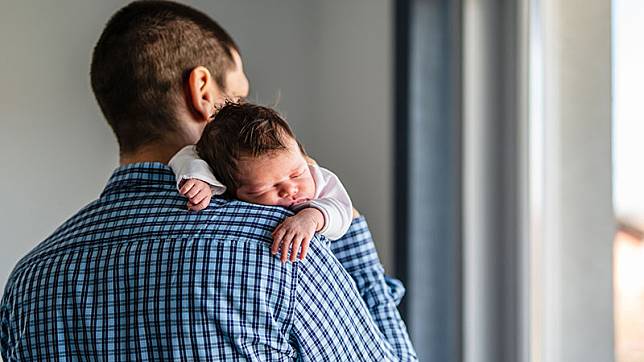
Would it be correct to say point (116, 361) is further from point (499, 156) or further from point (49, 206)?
point (49, 206)

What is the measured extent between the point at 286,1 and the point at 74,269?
1.74m

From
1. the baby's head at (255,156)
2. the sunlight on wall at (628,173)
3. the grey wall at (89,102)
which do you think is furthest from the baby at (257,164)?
the grey wall at (89,102)

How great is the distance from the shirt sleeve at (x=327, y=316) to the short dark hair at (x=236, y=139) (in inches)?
5.6

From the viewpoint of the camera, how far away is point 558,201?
6.23 feet

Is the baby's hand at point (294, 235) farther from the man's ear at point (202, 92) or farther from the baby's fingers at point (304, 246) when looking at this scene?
the man's ear at point (202, 92)

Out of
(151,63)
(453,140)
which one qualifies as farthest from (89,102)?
(151,63)

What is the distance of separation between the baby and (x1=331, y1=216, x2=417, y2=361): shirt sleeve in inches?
3.6

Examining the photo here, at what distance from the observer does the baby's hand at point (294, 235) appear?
982 mm

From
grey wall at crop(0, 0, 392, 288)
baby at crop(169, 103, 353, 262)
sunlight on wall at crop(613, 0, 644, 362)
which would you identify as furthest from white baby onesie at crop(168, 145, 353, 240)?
grey wall at crop(0, 0, 392, 288)

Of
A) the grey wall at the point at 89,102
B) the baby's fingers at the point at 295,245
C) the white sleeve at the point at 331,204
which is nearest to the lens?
the baby's fingers at the point at 295,245

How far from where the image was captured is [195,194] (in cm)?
102

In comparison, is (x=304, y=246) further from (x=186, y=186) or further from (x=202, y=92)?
(x=202, y=92)

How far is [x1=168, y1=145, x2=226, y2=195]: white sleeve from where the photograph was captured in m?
1.05

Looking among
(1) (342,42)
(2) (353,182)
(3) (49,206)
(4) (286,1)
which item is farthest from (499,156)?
(3) (49,206)
